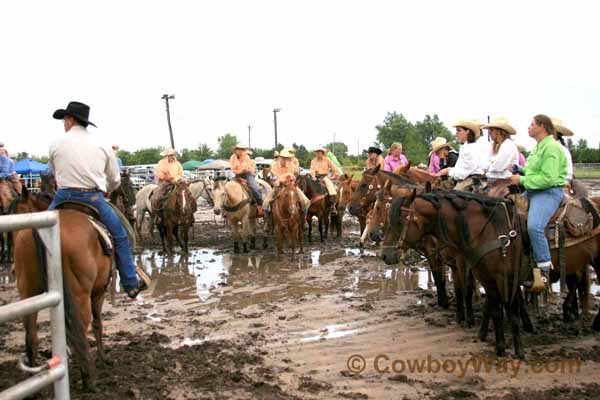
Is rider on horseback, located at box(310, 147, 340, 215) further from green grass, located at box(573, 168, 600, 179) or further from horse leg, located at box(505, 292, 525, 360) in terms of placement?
green grass, located at box(573, 168, 600, 179)

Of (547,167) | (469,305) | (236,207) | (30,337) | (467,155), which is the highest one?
(467,155)

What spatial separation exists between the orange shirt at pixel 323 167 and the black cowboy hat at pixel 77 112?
12.4m

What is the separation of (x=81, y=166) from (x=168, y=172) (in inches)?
395

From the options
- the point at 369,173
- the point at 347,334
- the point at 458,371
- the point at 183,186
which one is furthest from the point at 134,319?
the point at 183,186

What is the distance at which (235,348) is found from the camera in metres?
6.66

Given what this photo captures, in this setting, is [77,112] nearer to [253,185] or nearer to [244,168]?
[253,185]

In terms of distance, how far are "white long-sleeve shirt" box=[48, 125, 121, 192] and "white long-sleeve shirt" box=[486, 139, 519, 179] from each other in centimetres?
523

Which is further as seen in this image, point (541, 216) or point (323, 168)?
point (323, 168)

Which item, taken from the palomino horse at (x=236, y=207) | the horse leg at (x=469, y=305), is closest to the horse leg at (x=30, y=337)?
the horse leg at (x=469, y=305)

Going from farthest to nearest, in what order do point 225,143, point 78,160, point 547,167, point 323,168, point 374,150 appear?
point 225,143, point 323,168, point 374,150, point 547,167, point 78,160

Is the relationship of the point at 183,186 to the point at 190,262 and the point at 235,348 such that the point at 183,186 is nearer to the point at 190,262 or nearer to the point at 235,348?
the point at 190,262

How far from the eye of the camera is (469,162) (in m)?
8.34

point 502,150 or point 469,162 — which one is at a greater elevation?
point 502,150

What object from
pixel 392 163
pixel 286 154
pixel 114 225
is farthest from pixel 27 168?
pixel 114 225
